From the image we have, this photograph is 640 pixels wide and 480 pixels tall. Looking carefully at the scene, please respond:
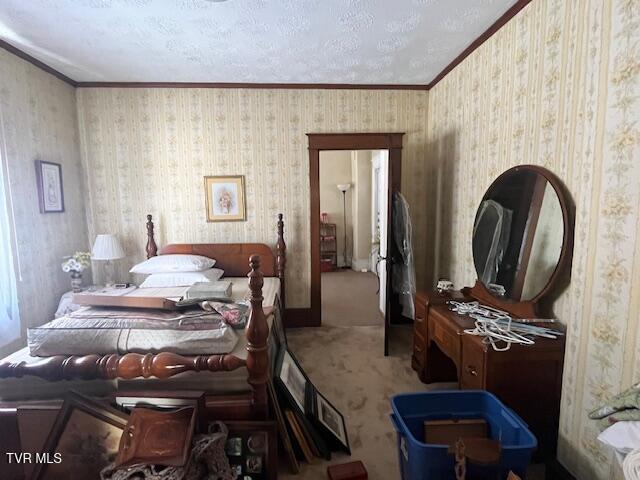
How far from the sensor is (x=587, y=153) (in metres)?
1.49

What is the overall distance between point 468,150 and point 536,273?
51.8 inches

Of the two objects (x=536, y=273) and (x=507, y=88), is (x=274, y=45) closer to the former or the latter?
(x=507, y=88)

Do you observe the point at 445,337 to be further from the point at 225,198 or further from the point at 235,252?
the point at 225,198

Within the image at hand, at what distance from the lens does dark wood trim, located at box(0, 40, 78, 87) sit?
254 cm

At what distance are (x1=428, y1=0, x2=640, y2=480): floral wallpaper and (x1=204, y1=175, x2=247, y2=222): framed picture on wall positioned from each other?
8.07 feet

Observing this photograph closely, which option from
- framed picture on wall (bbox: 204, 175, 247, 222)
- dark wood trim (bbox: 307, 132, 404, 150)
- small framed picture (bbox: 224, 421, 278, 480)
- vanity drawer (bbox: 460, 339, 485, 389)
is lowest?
small framed picture (bbox: 224, 421, 278, 480)

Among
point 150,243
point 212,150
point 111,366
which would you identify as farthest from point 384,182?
Result: point 111,366

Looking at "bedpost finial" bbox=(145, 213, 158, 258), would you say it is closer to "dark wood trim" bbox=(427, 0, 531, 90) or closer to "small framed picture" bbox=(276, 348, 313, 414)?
"small framed picture" bbox=(276, 348, 313, 414)

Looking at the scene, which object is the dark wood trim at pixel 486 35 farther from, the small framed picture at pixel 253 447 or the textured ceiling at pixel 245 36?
the small framed picture at pixel 253 447

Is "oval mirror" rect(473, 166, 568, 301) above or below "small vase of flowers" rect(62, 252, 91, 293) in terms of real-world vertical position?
above

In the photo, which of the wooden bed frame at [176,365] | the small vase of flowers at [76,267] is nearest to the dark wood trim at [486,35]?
the wooden bed frame at [176,365]

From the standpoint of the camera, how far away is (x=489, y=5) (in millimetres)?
2066

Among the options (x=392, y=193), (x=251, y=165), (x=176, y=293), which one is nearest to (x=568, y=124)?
(x=392, y=193)

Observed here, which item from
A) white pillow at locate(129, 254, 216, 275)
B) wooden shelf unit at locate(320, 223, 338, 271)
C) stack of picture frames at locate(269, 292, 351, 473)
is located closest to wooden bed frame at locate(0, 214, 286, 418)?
stack of picture frames at locate(269, 292, 351, 473)
